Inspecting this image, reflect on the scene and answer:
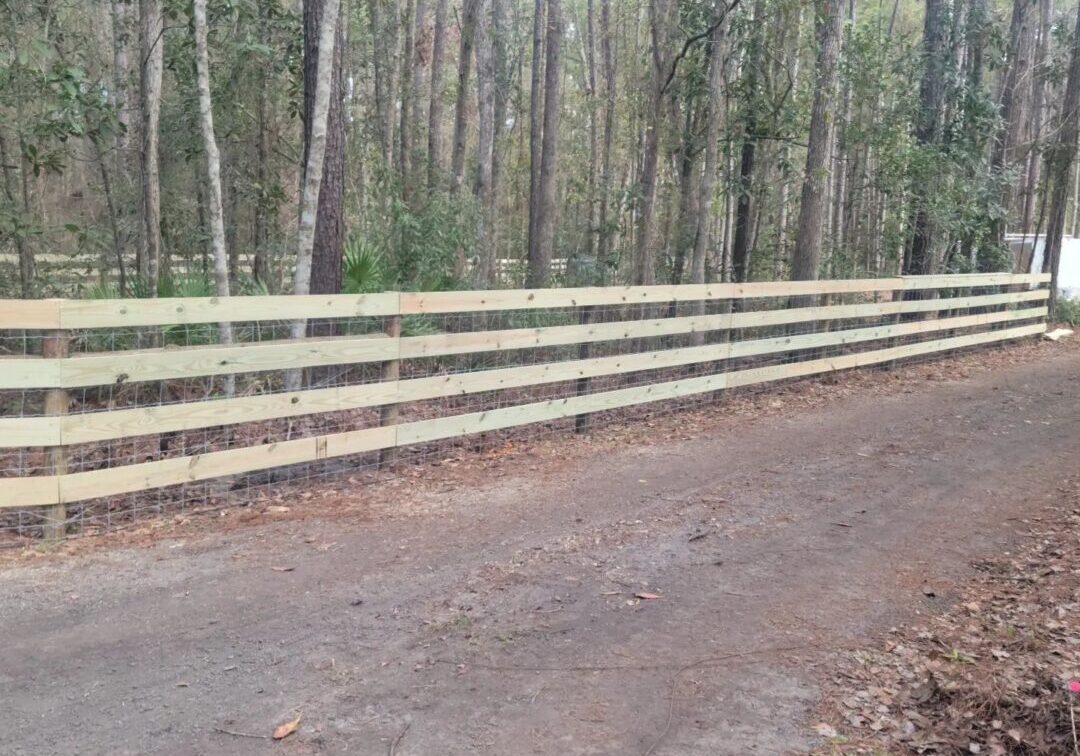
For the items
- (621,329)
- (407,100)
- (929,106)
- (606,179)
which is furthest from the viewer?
(606,179)

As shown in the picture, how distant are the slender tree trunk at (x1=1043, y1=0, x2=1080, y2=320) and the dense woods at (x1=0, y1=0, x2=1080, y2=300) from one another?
0.21 ft

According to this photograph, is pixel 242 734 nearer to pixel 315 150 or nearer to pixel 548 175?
pixel 315 150

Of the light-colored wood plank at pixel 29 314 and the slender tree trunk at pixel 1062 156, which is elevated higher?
the slender tree trunk at pixel 1062 156

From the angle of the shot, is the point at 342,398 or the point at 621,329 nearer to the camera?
the point at 342,398

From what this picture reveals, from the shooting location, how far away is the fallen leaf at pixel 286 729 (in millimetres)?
3304

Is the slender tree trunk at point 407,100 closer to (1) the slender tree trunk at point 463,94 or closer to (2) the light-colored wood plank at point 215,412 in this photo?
(1) the slender tree trunk at point 463,94

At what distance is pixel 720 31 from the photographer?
37.4 ft

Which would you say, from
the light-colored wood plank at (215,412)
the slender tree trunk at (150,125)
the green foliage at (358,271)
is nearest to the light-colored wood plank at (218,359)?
the light-colored wood plank at (215,412)

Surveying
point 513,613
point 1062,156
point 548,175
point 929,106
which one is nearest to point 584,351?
point 513,613

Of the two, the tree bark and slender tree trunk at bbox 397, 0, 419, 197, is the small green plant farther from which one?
the tree bark

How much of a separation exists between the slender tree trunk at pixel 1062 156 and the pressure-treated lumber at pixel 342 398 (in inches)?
457

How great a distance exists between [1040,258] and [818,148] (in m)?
13.1

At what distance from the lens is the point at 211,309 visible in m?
5.51

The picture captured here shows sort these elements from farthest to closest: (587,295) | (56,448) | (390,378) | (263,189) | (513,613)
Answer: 1. (263,189)
2. (587,295)
3. (390,378)
4. (56,448)
5. (513,613)
